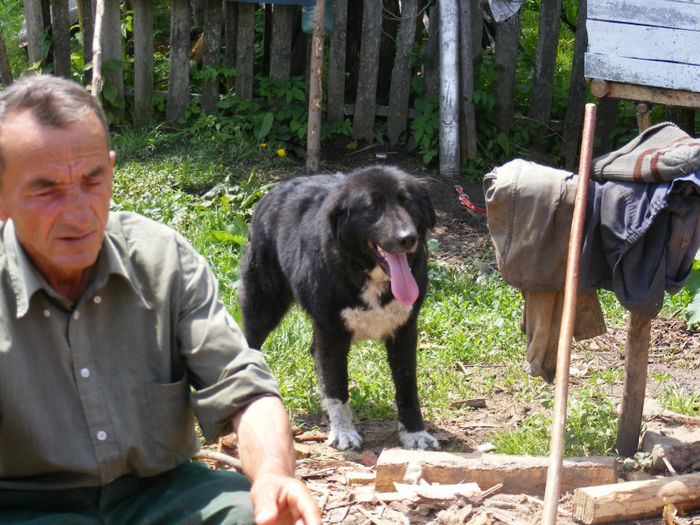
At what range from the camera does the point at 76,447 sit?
2295 mm

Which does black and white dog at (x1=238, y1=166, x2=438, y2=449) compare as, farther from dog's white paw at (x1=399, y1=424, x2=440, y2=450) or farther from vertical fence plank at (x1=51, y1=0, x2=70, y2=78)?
vertical fence plank at (x1=51, y1=0, x2=70, y2=78)

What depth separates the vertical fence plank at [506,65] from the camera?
831cm

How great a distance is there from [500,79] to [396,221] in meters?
4.42

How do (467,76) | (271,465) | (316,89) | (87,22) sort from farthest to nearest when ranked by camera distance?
(87,22)
(467,76)
(316,89)
(271,465)

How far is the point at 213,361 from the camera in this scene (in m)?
2.39

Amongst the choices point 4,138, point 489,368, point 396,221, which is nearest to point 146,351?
point 4,138

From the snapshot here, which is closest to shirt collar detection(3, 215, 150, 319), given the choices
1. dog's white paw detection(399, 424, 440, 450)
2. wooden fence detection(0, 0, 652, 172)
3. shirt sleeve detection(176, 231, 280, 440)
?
shirt sleeve detection(176, 231, 280, 440)

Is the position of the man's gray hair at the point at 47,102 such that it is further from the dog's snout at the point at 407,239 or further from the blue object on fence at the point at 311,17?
the blue object on fence at the point at 311,17

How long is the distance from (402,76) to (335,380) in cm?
447

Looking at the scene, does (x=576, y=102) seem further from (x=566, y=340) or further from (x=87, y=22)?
(x=566, y=340)

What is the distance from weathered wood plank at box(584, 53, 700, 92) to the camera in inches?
252

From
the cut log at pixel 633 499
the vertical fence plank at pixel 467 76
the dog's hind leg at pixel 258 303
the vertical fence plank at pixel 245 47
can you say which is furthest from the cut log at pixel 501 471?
the vertical fence plank at pixel 245 47

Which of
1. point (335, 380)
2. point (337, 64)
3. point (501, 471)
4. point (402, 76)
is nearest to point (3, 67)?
point (337, 64)

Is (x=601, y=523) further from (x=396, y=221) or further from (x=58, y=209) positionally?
(x=58, y=209)
